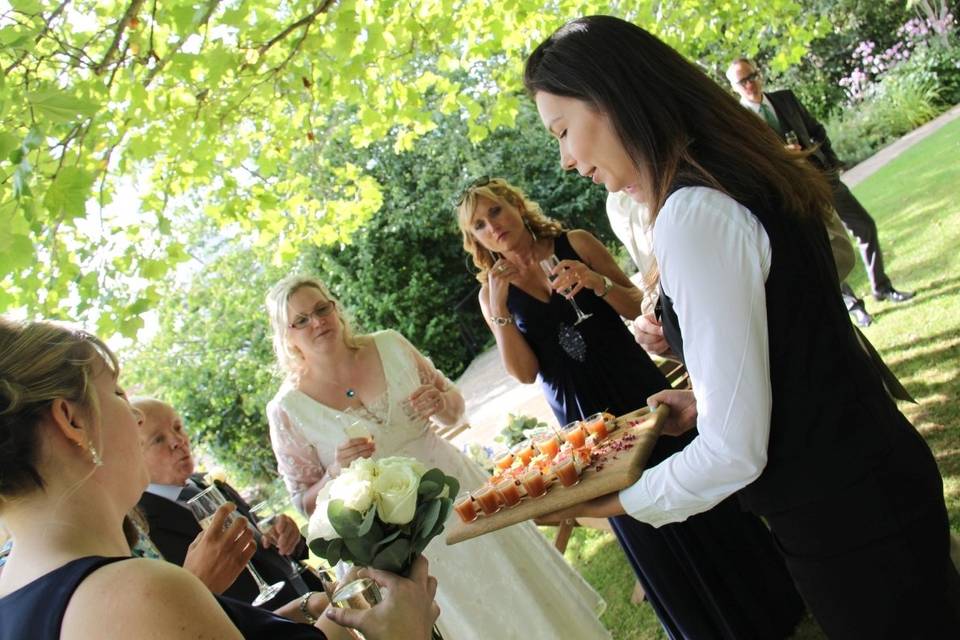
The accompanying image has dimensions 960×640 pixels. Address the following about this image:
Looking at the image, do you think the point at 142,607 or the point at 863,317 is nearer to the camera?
the point at 142,607

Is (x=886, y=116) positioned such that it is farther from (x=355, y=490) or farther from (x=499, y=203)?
(x=355, y=490)

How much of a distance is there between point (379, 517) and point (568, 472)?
963mm

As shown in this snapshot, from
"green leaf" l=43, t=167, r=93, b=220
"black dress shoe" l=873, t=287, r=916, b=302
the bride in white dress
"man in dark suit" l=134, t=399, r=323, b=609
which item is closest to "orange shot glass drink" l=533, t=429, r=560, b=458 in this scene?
the bride in white dress

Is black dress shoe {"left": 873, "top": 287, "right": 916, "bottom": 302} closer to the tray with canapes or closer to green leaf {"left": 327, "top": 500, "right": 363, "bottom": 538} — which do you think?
the tray with canapes

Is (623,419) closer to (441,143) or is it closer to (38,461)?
(38,461)

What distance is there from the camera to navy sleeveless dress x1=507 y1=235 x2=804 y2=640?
3.48m

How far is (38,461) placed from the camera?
1.55 m

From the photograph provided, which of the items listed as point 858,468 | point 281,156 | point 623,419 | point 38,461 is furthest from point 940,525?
point 281,156

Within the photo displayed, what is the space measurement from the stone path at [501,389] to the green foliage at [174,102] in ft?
9.18

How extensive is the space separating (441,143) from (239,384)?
529 cm

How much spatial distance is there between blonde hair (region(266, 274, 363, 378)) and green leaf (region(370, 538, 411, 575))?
2.07 m

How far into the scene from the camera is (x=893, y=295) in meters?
7.49

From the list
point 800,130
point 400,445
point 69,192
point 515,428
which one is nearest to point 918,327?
point 800,130

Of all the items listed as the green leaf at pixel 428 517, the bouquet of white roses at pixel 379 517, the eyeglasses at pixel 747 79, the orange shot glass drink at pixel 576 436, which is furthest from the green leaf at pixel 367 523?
the eyeglasses at pixel 747 79
